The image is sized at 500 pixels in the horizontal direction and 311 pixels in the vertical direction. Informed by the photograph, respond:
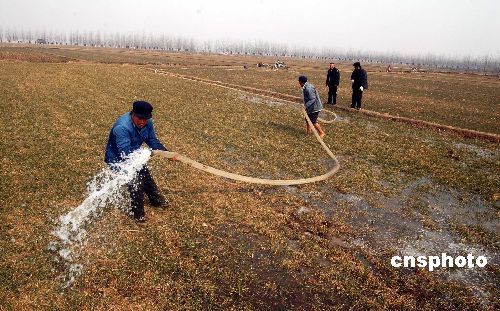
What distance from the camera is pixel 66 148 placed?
466 inches

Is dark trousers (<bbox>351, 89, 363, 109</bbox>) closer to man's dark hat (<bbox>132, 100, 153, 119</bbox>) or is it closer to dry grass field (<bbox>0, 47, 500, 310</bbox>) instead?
dry grass field (<bbox>0, 47, 500, 310</bbox>)

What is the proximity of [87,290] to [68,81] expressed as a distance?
2886 centimetres

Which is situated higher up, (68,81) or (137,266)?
(68,81)

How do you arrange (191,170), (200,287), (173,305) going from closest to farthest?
(173,305), (200,287), (191,170)

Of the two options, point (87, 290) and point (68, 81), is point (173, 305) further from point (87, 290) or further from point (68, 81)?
point (68, 81)

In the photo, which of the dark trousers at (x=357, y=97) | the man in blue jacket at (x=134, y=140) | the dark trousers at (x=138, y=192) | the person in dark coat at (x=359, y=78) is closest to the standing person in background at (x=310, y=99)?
the person in dark coat at (x=359, y=78)

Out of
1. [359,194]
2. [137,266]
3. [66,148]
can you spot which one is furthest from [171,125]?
[137,266]

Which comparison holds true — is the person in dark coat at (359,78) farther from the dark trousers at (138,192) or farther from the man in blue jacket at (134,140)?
the dark trousers at (138,192)

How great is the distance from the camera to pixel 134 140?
717 centimetres

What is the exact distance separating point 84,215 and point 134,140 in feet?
6.50

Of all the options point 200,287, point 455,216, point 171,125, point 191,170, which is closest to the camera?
point 200,287

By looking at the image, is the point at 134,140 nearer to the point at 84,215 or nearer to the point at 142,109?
the point at 142,109

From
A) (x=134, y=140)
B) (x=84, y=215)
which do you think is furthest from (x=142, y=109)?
(x=84, y=215)

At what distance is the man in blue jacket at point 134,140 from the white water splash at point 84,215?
18cm
